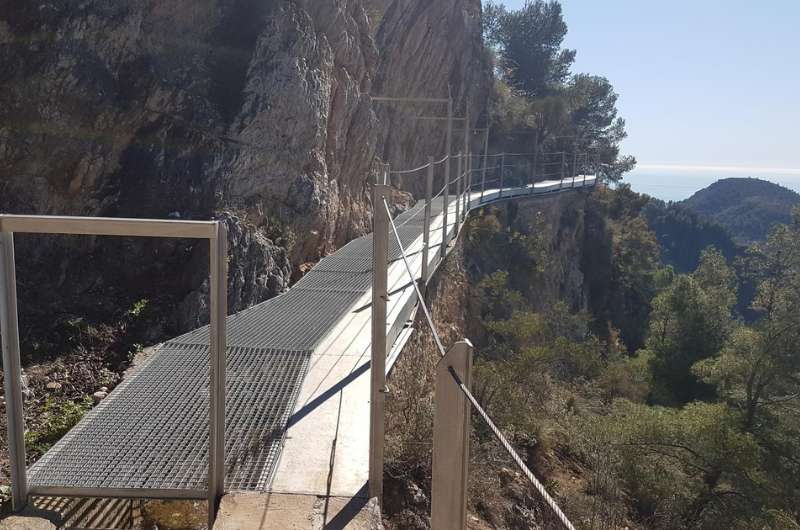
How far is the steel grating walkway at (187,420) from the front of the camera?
3.06 m

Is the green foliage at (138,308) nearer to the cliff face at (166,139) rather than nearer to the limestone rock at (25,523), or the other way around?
the cliff face at (166,139)

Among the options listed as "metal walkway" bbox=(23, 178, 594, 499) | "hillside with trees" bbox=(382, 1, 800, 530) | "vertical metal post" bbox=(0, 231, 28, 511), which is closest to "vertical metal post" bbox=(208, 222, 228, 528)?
"metal walkway" bbox=(23, 178, 594, 499)

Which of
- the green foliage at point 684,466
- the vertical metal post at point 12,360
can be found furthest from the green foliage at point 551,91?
the vertical metal post at point 12,360

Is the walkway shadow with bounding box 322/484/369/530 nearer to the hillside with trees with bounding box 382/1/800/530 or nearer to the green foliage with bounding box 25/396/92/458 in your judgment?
the hillside with trees with bounding box 382/1/800/530

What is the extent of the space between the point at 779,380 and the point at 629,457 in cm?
498

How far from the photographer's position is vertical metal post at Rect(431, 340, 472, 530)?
1.54 meters

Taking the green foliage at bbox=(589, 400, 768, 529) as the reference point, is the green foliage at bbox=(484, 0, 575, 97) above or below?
above

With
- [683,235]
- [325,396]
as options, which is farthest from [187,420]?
[683,235]

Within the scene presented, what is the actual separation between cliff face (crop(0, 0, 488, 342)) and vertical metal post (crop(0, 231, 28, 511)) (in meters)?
3.80

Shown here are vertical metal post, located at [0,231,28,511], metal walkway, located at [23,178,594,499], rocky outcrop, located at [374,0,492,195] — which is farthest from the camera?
rocky outcrop, located at [374,0,492,195]

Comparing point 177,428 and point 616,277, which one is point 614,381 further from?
point 616,277

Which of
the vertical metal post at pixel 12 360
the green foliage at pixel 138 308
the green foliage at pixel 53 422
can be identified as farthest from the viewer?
the green foliage at pixel 138 308

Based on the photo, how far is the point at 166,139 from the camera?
773 centimetres

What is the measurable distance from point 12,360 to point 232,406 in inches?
65.2
